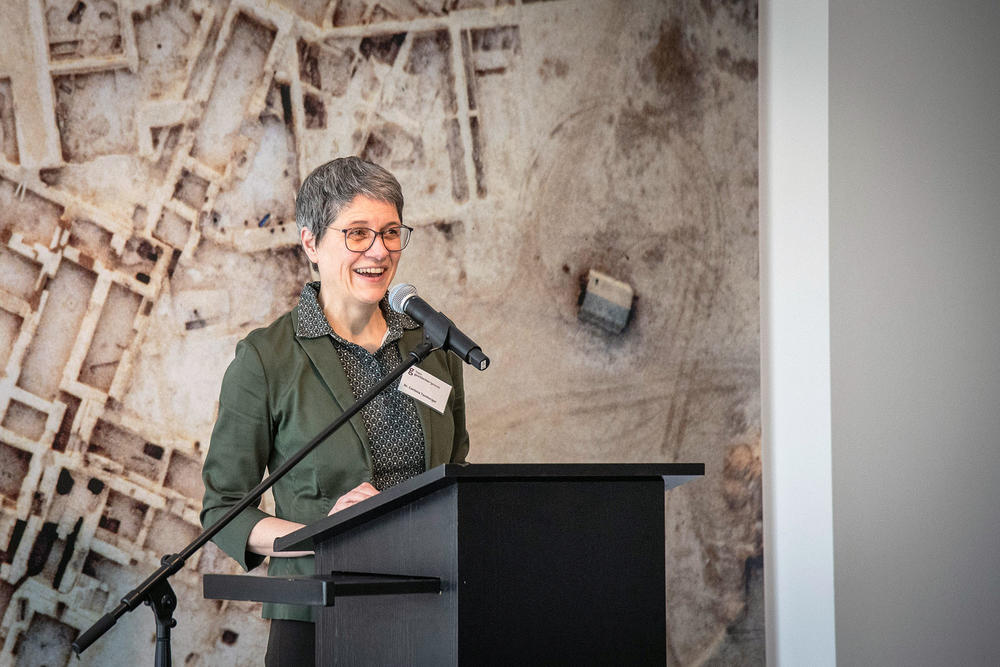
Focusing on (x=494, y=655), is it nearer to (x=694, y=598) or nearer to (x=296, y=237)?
(x=296, y=237)

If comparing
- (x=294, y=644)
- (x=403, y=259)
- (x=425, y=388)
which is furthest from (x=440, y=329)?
(x=403, y=259)

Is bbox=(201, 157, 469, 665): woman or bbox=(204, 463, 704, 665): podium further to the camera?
bbox=(201, 157, 469, 665): woman

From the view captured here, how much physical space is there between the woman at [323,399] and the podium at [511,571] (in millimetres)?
534

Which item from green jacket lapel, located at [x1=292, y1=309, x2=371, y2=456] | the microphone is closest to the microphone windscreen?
the microphone

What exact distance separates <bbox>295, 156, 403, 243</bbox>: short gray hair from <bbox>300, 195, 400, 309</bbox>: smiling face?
16 millimetres

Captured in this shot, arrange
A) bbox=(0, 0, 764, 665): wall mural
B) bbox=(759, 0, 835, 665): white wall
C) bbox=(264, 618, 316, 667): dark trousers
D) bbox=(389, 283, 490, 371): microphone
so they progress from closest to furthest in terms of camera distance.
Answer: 1. bbox=(389, 283, 490, 371): microphone
2. bbox=(264, 618, 316, 667): dark trousers
3. bbox=(0, 0, 764, 665): wall mural
4. bbox=(759, 0, 835, 665): white wall

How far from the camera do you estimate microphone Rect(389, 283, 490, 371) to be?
1.69 metres

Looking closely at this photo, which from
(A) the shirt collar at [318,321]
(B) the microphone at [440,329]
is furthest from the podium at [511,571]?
(A) the shirt collar at [318,321]

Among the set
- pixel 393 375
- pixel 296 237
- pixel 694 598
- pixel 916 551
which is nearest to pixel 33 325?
pixel 296 237

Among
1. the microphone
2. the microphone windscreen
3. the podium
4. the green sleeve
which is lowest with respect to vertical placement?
the podium

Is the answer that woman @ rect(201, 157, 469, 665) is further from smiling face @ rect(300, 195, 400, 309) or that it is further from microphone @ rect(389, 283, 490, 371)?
microphone @ rect(389, 283, 490, 371)

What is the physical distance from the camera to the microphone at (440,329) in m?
1.69

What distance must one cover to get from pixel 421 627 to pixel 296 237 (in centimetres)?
206

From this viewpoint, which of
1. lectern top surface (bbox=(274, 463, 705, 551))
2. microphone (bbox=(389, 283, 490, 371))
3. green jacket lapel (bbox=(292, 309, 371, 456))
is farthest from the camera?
green jacket lapel (bbox=(292, 309, 371, 456))
